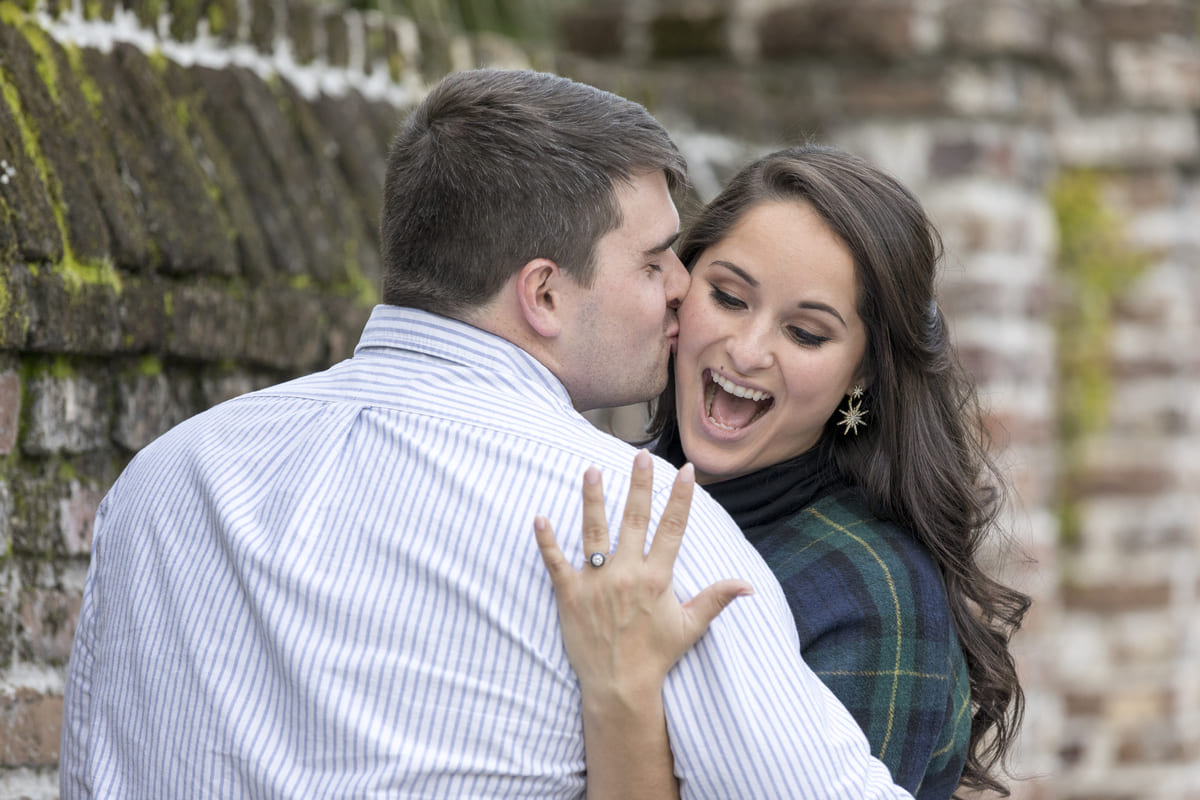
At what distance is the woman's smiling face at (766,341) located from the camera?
256 cm

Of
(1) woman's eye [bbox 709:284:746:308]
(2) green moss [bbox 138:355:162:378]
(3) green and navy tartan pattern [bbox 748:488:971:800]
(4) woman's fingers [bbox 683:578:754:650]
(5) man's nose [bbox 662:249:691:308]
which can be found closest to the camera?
(4) woman's fingers [bbox 683:578:754:650]

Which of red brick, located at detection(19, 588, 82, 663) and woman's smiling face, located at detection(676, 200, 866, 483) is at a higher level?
woman's smiling face, located at detection(676, 200, 866, 483)

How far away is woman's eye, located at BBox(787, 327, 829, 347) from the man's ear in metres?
0.57

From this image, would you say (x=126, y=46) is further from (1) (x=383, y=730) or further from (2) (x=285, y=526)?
(1) (x=383, y=730)

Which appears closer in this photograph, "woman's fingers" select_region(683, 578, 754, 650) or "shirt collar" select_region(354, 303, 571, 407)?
"woman's fingers" select_region(683, 578, 754, 650)

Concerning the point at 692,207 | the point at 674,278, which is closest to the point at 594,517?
the point at 674,278

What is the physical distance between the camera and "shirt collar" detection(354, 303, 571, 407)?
2.07m

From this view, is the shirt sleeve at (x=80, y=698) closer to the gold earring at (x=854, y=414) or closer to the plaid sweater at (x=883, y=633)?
the plaid sweater at (x=883, y=633)

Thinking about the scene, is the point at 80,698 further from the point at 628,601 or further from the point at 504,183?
the point at 504,183

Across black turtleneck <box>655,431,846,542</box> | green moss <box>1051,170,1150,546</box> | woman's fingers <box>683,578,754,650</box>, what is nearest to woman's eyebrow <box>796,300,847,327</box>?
black turtleneck <box>655,431,846,542</box>

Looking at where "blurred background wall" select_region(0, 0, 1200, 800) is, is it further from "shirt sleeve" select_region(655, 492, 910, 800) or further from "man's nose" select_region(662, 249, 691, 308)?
"shirt sleeve" select_region(655, 492, 910, 800)

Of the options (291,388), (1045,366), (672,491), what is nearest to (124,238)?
(291,388)

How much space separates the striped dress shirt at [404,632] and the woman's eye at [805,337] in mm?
707

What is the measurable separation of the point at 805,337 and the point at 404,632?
1056 millimetres
